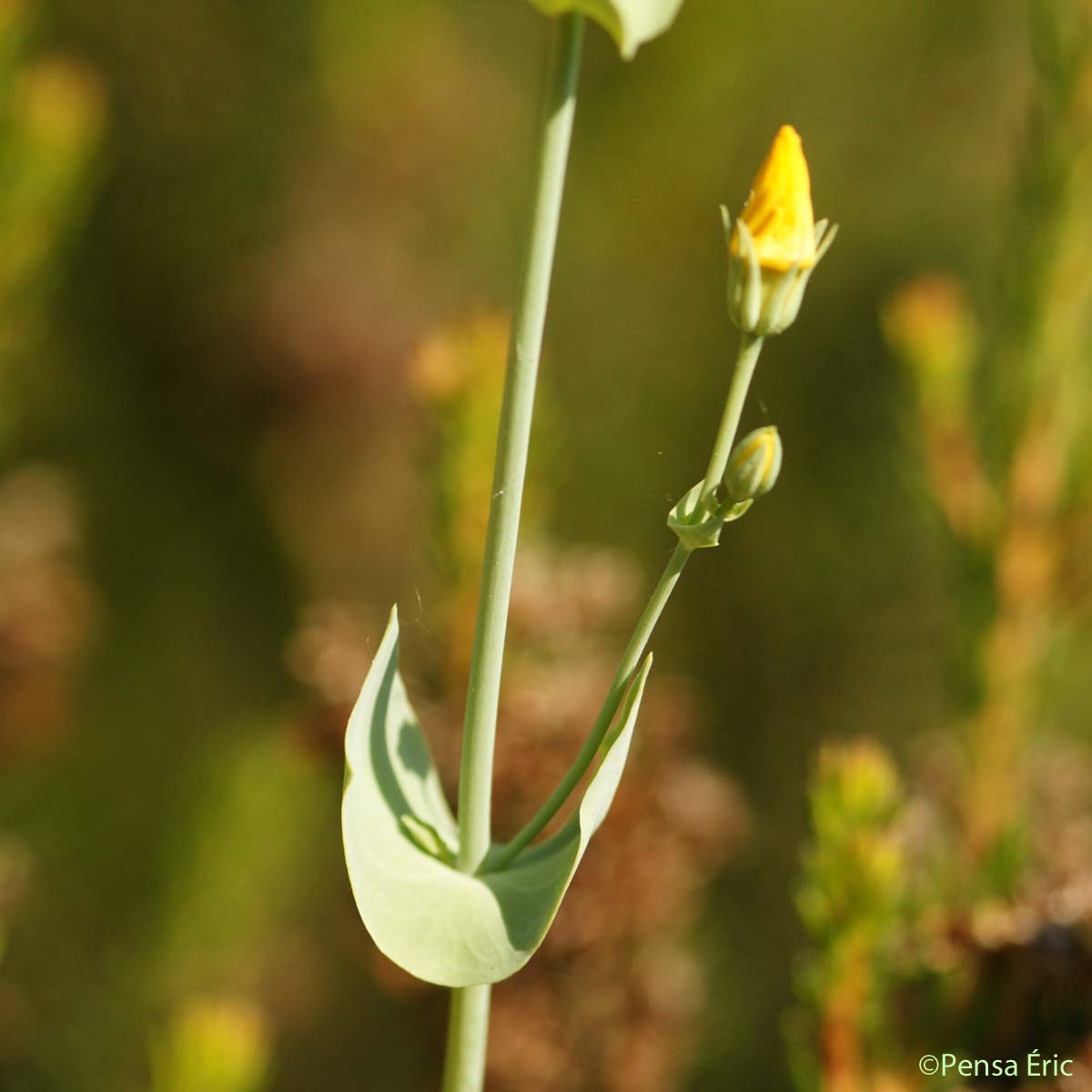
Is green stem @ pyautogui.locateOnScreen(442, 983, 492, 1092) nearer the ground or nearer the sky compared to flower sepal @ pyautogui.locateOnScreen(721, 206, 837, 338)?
nearer the ground

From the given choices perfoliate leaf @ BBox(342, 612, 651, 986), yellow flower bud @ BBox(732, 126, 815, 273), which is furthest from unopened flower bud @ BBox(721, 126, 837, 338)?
perfoliate leaf @ BBox(342, 612, 651, 986)

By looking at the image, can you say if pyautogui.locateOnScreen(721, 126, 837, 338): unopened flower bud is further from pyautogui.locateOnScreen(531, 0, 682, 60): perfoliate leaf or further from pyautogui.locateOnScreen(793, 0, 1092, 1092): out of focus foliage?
pyautogui.locateOnScreen(793, 0, 1092, 1092): out of focus foliage

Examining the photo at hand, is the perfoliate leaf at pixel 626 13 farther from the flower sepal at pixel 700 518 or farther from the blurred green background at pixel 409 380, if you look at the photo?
the blurred green background at pixel 409 380

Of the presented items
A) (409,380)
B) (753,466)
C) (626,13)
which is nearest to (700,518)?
(753,466)

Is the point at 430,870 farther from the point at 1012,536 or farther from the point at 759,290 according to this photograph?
the point at 1012,536

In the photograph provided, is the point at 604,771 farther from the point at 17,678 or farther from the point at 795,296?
the point at 17,678

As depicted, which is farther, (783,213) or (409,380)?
(409,380)
